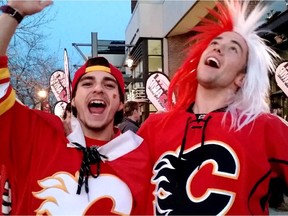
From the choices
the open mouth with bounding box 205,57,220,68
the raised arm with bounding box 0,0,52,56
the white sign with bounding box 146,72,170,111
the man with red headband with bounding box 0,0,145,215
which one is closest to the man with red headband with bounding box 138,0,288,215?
the open mouth with bounding box 205,57,220,68

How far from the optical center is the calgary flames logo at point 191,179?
2.14 metres

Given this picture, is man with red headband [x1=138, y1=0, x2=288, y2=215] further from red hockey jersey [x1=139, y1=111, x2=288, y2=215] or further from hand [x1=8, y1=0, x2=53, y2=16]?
hand [x1=8, y1=0, x2=53, y2=16]

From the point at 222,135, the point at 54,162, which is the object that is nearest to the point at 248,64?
the point at 222,135

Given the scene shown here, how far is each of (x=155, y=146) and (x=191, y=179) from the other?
313 millimetres

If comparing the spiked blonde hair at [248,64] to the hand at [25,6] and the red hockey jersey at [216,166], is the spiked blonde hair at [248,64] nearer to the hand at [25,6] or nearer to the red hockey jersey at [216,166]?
the red hockey jersey at [216,166]

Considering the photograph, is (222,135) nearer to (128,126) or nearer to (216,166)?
(216,166)

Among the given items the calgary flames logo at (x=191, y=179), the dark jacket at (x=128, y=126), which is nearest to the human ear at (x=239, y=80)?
the calgary flames logo at (x=191, y=179)

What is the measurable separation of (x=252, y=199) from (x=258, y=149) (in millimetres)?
271

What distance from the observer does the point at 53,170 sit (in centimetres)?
201

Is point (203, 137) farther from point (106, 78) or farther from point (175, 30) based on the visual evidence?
point (175, 30)

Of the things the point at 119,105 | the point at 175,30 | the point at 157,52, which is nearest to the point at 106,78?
the point at 119,105

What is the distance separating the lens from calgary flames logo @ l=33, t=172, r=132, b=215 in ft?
6.45

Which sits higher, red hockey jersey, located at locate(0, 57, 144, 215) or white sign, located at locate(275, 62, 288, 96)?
white sign, located at locate(275, 62, 288, 96)

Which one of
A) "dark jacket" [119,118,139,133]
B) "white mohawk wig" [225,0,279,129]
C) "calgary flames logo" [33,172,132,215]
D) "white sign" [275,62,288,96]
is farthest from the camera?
"white sign" [275,62,288,96]
